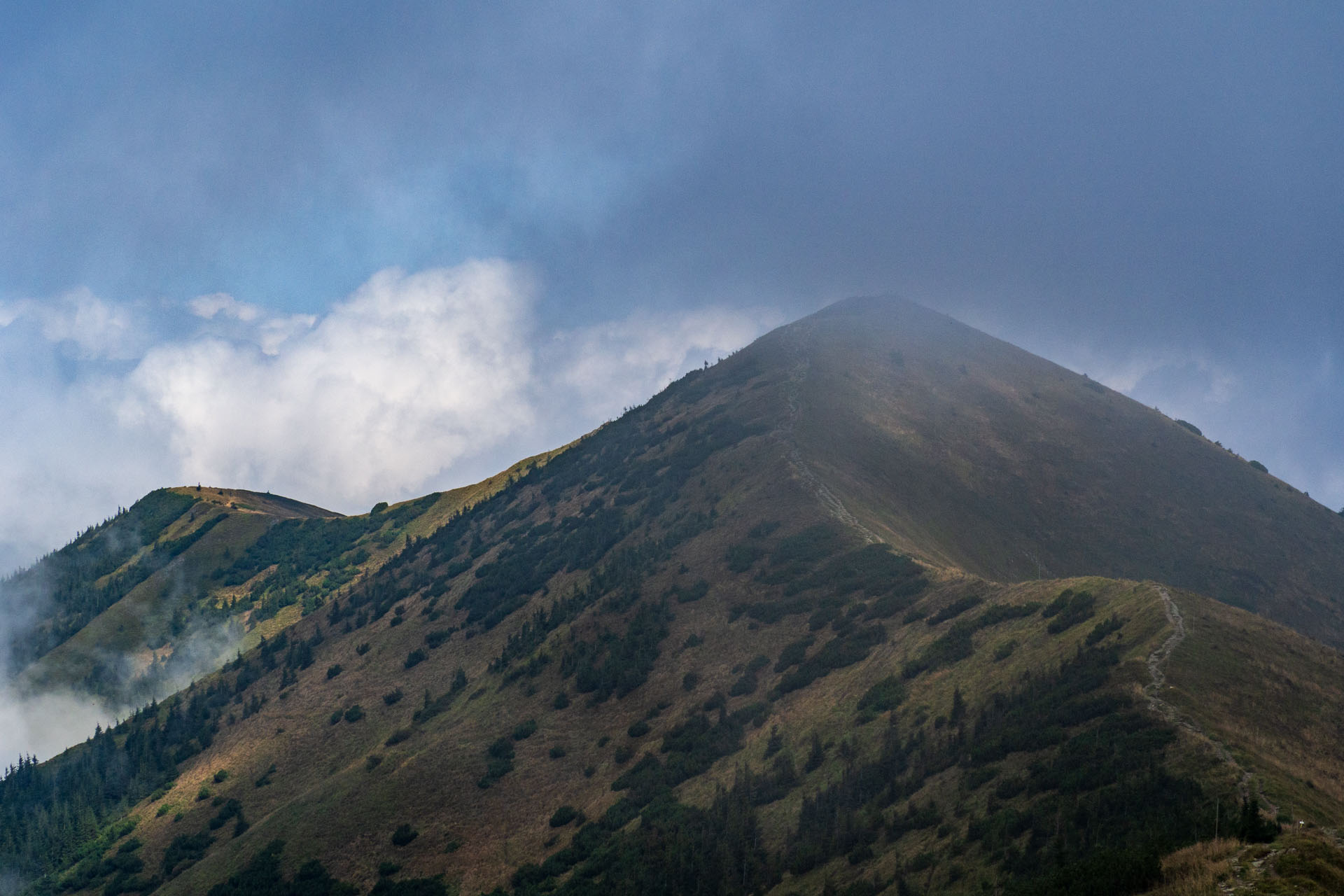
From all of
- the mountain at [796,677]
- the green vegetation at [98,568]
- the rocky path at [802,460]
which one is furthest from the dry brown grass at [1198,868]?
the green vegetation at [98,568]

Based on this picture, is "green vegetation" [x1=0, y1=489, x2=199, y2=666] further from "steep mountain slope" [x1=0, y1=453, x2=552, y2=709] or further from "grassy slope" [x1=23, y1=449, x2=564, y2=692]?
"grassy slope" [x1=23, y1=449, x2=564, y2=692]

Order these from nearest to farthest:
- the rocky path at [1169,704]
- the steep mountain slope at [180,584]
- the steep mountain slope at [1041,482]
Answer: the rocky path at [1169,704] < the steep mountain slope at [1041,482] < the steep mountain slope at [180,584]

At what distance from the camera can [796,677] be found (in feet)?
157

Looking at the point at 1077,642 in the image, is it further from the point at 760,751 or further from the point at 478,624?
the point at 478,624

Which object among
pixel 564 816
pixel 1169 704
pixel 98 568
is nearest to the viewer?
pixel 1169 704

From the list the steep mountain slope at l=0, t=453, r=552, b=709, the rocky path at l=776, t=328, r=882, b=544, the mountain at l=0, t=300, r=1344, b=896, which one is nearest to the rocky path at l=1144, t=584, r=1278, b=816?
the mountain at l=0, t=300, r=1344, b=896

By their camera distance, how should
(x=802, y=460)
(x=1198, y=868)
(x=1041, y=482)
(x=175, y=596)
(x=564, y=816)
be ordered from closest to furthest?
(x=1198, y=868) → (x=564, y=816) → (x=802, y=460) → (x=1041, y=482) → (x=175, y=596)

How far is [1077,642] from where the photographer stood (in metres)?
35.2

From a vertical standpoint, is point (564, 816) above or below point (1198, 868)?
below

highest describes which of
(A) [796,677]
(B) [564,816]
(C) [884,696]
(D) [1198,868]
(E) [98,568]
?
(E) [98,568]

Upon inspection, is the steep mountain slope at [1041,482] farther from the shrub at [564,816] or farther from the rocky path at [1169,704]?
the shrub at [564,816]

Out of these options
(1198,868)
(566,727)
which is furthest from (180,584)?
(1198,868)

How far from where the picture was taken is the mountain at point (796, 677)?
1078 inches

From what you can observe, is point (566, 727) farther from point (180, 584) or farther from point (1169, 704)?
point (180, 584)
